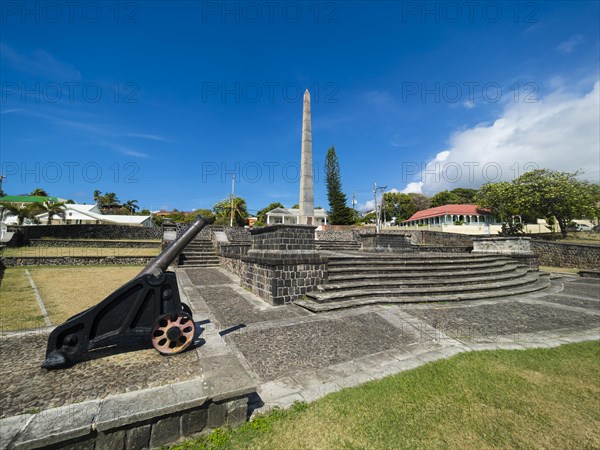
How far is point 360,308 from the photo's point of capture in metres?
6.11

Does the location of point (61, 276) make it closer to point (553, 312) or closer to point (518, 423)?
point (518, 423)

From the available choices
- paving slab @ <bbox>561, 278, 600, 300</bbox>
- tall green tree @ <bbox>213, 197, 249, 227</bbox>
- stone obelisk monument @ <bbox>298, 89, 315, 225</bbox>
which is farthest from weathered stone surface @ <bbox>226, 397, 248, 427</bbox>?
tall green tree @ <bbox>213, 197, 249, 227</bbox>

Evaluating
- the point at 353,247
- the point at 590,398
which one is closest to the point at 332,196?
the point at 353,247

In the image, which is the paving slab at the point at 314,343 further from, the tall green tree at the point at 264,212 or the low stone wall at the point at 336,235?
the tall green tree at the point at 264,212

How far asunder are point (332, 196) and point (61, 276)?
3816cm

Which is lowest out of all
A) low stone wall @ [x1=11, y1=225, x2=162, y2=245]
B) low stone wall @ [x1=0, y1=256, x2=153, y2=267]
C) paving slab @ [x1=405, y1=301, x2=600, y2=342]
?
paving slab @ [x1=405, y1=301, x2=600, y2=342]

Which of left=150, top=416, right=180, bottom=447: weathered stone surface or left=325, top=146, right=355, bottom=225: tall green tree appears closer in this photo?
left=150, top=416, right=180, bottom=447: weathered stone surface

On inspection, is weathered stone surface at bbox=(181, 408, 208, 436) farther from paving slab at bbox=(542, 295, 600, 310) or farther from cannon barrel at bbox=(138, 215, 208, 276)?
paving slab at bbox=(542, 295, 600, 310)

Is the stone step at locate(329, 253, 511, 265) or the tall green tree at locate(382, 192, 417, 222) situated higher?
the tall green tree at locate(382, 192, 417, 222)

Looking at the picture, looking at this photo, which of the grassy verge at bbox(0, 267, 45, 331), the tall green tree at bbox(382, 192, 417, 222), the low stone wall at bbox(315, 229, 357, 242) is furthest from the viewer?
the tall green tree at bbox(382, 192, 417, 222)

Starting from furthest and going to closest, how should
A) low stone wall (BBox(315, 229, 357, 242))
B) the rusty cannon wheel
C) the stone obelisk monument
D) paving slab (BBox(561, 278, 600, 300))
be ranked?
low stone wall (BBox(315, 229, 357, 242))
the stone obelisk monument
paving slab (BBox(561, 278, 600, 300))
the rusty cannon wheel

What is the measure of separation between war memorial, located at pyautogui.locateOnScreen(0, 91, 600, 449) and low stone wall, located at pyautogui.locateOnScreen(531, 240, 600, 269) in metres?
8.02

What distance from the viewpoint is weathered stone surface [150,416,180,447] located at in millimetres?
2064

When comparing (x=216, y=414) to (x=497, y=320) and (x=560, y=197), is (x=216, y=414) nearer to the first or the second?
(x=497, y=320)
